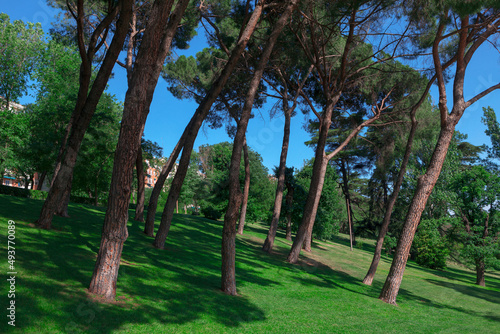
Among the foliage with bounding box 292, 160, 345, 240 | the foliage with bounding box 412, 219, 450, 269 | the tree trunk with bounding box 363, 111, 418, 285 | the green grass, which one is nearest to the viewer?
the green grass

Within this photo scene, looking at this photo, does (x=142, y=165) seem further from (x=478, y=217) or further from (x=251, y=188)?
(x=478, y=217)

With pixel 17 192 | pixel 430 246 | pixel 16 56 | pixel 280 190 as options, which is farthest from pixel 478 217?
pixel 16 56

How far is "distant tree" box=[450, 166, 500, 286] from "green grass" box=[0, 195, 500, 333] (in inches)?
414

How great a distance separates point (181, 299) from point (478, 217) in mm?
23424

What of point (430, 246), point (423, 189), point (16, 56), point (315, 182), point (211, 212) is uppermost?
point (16, 56)

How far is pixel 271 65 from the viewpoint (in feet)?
53.6

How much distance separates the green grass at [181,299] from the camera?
4.42 metres

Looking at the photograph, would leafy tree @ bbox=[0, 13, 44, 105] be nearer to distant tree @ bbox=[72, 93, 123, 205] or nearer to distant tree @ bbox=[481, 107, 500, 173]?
distant tree @ bbox=[72, 93, 123, 205]

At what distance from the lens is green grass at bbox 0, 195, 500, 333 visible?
14.5 feet

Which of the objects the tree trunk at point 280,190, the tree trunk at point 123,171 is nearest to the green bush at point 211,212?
the tree trunk at point 280,190

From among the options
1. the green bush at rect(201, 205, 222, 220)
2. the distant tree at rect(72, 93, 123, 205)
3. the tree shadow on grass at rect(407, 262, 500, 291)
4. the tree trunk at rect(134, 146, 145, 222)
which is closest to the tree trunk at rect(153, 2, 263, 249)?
the tree trunk at rect(134, 146, 145, 222)

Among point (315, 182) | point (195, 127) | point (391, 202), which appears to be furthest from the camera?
point (315, 182)

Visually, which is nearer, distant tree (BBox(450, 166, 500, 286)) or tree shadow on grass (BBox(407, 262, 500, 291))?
distant tree (BBox(450, 166, 500, 286))

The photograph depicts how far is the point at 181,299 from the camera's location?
614 cm
